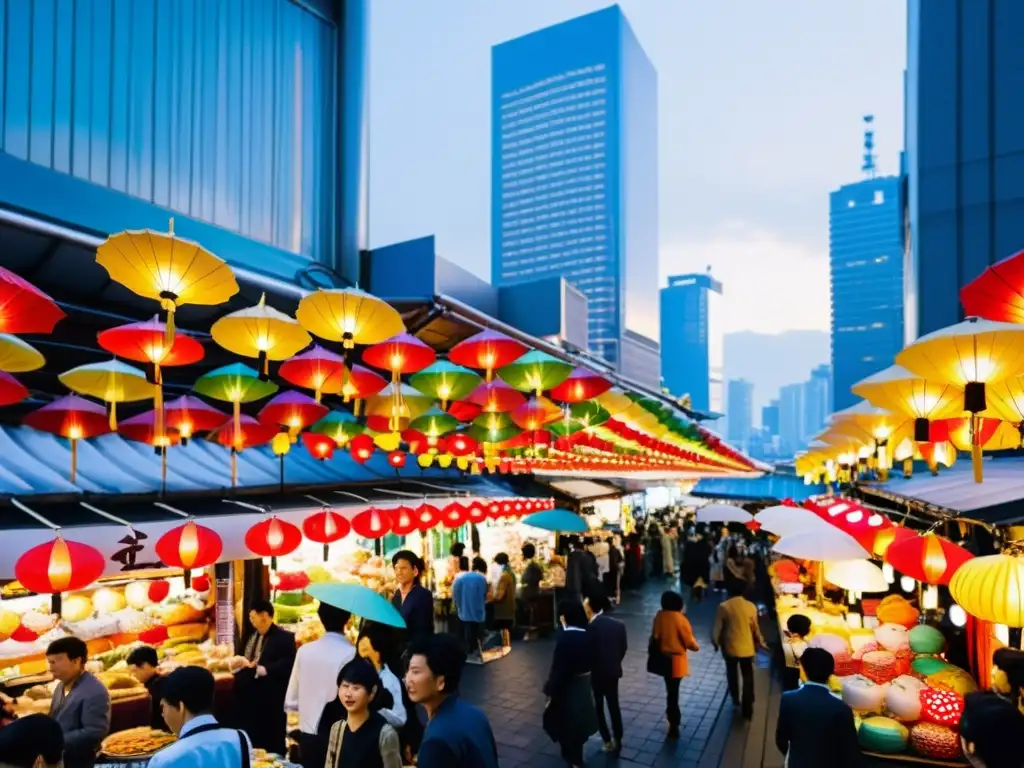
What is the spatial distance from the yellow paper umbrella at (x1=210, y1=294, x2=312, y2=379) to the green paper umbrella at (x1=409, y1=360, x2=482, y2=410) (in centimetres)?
232

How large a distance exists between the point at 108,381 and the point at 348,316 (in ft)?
13.0

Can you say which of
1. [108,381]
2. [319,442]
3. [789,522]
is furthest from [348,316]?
[789,522]

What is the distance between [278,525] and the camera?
8.95 metres

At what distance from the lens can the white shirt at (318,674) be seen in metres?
5.50

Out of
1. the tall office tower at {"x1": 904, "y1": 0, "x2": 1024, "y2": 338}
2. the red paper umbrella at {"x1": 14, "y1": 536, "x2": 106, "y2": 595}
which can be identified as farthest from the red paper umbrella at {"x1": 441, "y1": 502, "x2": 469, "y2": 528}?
the tall office tower at {"x1": 904, "y1": 0, "x2": 1024, "y2": 338}

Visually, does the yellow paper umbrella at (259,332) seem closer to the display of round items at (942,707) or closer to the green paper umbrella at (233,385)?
the green paper umbrella at (233,385)

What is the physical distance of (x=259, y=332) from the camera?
241 inches

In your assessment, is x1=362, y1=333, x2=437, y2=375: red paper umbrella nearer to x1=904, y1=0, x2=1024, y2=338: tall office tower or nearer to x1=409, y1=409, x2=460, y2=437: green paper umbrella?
x1=409, y1=409, x2=460, y2=437: green paper umbrella

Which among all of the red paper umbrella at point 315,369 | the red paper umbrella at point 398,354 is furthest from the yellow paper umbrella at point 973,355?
the red paper umbrella at point 315,369

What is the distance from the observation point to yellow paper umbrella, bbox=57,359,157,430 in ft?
25.6

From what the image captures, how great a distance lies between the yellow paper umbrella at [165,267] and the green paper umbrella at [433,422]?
6.37 meters

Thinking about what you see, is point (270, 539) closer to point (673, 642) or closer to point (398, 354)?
point (398, 354)

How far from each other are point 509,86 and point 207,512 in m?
193

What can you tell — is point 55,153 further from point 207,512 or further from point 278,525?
point 278,525
